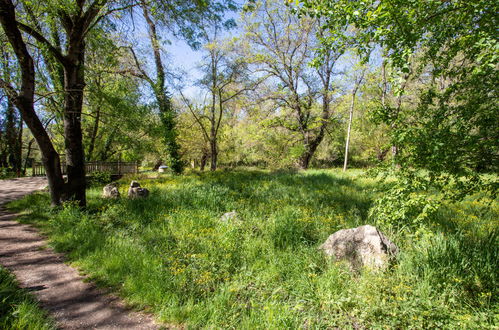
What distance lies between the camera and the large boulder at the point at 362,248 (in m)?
3.75

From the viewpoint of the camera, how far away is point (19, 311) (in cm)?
265

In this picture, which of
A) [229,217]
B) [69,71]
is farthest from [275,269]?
[69,71]

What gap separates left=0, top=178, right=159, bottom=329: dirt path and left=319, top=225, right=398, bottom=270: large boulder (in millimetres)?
3030

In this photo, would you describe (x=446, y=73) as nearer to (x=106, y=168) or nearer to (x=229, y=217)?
(x=229, y=217)

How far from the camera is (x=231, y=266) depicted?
3951mm

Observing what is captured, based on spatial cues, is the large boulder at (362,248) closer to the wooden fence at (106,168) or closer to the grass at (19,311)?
the grass at (19,311)

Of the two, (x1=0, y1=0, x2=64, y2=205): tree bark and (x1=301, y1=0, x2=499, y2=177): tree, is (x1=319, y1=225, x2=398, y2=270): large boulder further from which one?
(x1=0, y1=0, x2=64, y2=205): tree bark

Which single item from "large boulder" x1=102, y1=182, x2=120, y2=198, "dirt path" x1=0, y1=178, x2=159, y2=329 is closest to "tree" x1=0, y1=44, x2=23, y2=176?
"large boulder" x1=102, y1=182, x2=120, y2=198

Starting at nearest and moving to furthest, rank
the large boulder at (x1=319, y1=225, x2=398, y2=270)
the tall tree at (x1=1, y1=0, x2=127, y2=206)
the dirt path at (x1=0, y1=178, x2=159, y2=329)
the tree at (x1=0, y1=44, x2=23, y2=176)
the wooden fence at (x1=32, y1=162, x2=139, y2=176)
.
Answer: the dirt path at (x1=0, y1=178, x2=159, y2=329)
the large boulder at (x1=319, y1=225, x2=398, y2=270)
the tall tree at (x1=1, y1=0, x2=127, y2=206)
the wooden fence at (x1=32, y1=162, x2=139, y2=176)
the tree at (x1=0, y1=44, x2=23, y2=176)

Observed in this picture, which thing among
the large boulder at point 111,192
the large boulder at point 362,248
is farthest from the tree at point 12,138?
the large boulder at point 362,248

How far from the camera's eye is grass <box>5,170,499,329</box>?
9.29 feet

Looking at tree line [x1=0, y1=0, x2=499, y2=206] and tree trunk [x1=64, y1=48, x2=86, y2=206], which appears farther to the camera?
tree trunk [x1=64, y1=48, x2=86, y2=206]

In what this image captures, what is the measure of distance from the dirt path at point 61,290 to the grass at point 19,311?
172 millimetres

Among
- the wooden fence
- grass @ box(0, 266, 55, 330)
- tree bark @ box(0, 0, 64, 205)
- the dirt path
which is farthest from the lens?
the wooden fence
